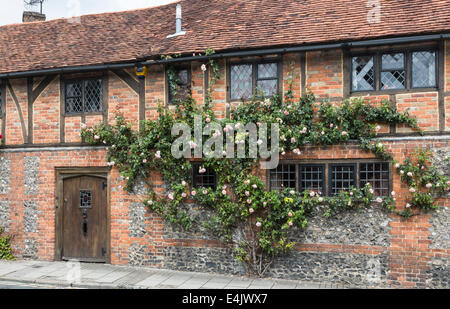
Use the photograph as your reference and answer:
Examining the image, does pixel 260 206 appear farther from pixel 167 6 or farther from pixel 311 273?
pixel 167 6

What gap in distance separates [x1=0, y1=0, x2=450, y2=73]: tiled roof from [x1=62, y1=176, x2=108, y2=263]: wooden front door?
3000 mm

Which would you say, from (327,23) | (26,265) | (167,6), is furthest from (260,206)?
(167,6)

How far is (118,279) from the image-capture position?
8.28m

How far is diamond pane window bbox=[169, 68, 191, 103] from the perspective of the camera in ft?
29.8

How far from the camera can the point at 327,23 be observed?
340 inches

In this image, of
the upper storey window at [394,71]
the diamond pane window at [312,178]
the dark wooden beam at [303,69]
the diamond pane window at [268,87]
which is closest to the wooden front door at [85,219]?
the diamond pane window at [268,87]

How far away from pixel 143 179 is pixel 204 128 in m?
1.94

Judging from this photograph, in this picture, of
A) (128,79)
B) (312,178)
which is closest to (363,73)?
(312,178)

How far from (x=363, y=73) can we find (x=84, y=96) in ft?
21.5

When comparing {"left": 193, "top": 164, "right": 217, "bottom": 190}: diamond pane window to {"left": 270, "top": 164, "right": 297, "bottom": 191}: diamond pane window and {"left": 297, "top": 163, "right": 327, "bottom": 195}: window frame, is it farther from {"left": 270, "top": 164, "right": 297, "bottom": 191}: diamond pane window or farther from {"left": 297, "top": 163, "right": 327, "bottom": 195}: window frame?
{"left": 297, "top": 163, "right": 327, "bottom": 195}: window frame

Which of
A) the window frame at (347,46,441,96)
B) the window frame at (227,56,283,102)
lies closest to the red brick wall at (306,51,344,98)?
the window frame at (347,46,441,96)

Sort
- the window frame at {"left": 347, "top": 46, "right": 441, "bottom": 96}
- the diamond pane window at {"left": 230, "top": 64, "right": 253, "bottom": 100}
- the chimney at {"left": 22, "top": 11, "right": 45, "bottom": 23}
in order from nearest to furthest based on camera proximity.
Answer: the window frame at {"left": 347, "top": 46, "right": 441, "bottom": 96} → the diamond pane window at {"left": 230, "top": 64, "right": 253, "bottom": 100} → the chimney at {"left": 22, "top": 11, "right": 45, "bottom": 23}

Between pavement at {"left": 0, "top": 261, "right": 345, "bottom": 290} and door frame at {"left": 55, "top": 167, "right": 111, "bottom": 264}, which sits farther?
door frame at {"left": 55, "top": 167, "right": 111, "bottom": 264}

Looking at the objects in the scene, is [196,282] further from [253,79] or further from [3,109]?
[3,109]
